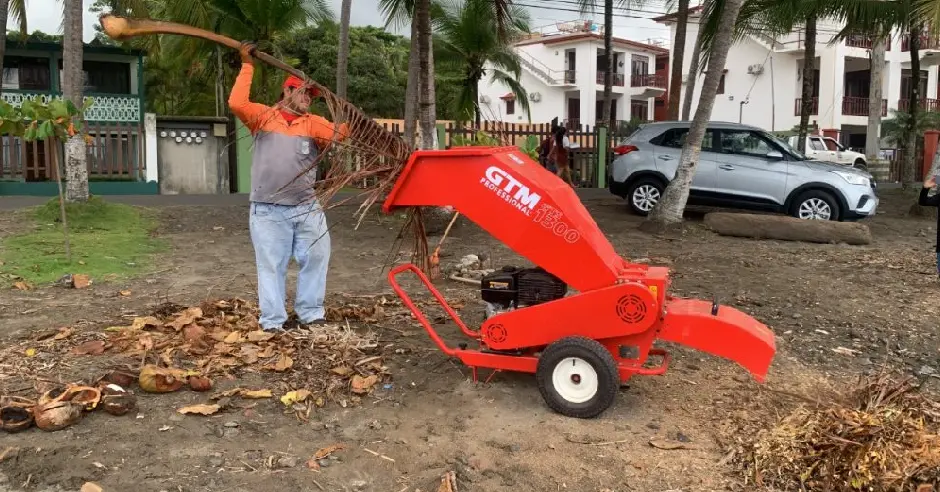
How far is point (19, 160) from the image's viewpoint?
16.7m

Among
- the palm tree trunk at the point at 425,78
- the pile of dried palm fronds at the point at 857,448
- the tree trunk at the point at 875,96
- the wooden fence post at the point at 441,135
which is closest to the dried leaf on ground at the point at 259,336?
the pile of dried palm fronds at the point at 857,448

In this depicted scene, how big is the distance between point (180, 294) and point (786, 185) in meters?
9.90

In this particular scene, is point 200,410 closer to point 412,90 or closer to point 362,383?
point 362,383

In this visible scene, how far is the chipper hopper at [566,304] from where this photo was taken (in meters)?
3.97

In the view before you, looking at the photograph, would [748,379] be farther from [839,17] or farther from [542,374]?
[839,17]

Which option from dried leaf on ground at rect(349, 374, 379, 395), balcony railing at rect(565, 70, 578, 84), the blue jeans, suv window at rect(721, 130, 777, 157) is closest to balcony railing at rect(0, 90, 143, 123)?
suv window at rect(721, 130, 777, 157)

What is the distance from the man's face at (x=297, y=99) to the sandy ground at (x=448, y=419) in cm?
180

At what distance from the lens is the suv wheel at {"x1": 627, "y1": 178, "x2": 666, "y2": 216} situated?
13.5 m

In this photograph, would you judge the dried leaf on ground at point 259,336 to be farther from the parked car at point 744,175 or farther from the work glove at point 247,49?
the parked car at point 744,175

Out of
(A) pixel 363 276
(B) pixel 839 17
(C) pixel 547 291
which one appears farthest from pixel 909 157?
(C) pixel 547 291

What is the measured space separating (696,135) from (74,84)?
947 cm

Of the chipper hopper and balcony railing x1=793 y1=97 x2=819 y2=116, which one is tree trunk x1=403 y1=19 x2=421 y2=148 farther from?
balcony railing x1=793 y1=97 x2=819 y2=116

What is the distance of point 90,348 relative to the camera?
496 centimetres

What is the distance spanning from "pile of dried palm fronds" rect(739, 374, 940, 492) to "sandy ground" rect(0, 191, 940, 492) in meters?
0.25
